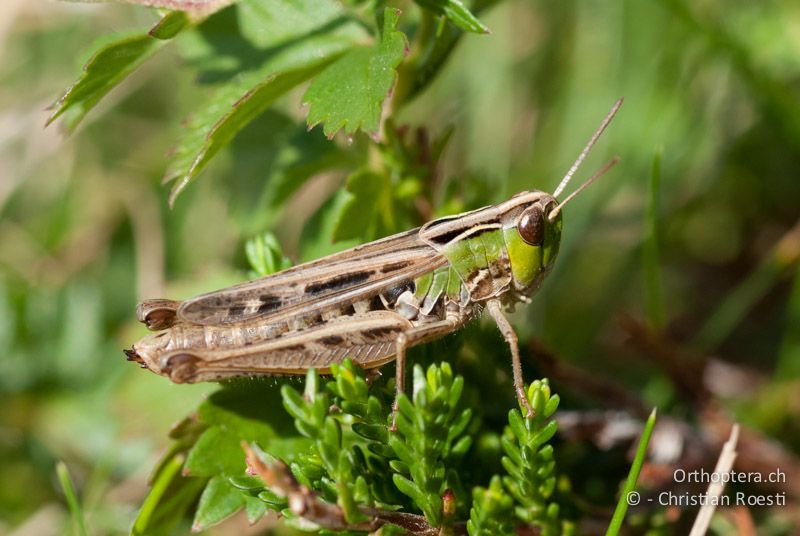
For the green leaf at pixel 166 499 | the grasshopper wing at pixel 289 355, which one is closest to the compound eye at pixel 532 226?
the grasshopper wing at pixel 289 355

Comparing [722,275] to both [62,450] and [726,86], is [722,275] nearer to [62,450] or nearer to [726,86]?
[726,86]

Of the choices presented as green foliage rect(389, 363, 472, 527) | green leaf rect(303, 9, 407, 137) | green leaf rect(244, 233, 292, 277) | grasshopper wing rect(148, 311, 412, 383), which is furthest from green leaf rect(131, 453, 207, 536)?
green leaf rect(303, 9, 407, 137)

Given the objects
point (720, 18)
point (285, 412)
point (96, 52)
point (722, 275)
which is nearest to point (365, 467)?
point (285, 412)

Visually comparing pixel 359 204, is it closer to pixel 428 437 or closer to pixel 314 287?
pixel 314 287

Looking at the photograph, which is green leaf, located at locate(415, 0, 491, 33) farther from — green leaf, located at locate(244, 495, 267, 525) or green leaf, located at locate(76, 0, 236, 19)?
green leaf, located at locate(244, 495, 267, 525)

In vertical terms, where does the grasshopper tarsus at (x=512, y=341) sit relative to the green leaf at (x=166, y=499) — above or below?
above

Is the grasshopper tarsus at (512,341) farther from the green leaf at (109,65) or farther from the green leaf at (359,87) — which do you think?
the green leaf at (109,65)
